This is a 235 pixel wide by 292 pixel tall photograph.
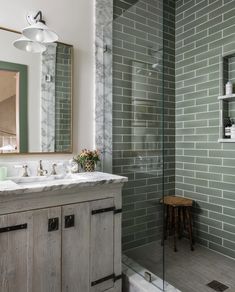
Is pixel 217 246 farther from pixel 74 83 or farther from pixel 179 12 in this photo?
pixel 179 12

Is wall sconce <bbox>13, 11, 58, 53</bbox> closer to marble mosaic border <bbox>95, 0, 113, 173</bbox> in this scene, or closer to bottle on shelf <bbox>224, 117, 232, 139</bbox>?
marble mosaic border <bbox>95, 0, 113, 173</bbox>

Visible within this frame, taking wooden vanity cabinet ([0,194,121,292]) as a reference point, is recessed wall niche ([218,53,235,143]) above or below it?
above

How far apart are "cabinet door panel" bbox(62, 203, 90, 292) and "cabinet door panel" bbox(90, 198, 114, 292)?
0.05 m

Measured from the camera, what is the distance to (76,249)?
1706mm

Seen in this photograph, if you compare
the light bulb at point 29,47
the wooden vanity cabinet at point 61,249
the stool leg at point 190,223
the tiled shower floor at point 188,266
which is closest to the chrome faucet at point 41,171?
the wooden vanity cabinet at point 61,249

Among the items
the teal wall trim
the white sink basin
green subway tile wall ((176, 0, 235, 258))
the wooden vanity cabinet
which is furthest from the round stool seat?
the teal wall trim

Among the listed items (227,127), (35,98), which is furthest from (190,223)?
(35,98)

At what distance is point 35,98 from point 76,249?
4.09ft

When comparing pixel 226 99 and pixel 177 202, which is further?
pixel 177 202

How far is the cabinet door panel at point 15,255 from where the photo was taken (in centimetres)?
145

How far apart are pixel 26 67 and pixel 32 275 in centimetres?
A: 155

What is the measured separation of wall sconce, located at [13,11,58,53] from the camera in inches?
70.4

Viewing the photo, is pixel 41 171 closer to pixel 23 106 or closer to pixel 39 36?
pixel 23 106

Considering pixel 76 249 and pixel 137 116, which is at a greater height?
pixel 137 116
